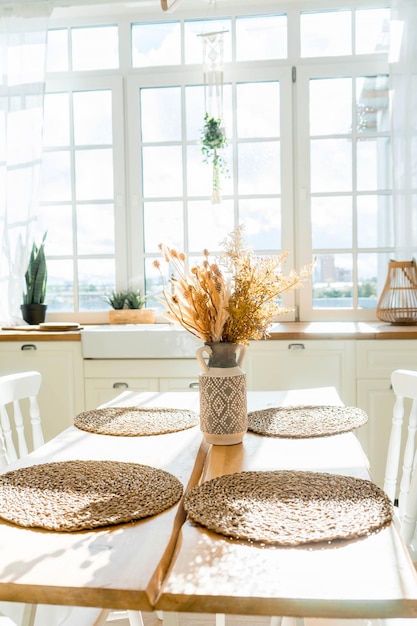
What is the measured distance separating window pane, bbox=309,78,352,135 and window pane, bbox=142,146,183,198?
0.78 meters

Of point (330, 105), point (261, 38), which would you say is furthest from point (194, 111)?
point (330, 105)

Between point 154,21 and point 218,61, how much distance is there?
486mm

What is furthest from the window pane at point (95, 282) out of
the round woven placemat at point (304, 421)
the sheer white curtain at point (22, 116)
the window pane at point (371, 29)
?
the round woven placemat at point (304, 421)

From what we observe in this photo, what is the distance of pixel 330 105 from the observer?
143 inches

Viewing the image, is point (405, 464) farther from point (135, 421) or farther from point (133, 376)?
point (133, 376)

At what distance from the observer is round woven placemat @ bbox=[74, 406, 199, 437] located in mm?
1566

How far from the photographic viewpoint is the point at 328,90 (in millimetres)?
3643

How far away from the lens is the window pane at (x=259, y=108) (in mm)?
3670

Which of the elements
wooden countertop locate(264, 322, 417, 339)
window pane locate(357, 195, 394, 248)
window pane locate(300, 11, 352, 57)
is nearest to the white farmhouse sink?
wooden countertop locate(264, 322, 417, 339)

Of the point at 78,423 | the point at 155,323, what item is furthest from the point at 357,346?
the point at 78,423

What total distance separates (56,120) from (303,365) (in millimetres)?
2067

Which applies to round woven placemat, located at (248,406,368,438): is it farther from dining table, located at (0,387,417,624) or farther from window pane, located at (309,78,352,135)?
window pane, located at (309,78,352,135)

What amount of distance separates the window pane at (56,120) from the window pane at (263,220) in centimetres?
112

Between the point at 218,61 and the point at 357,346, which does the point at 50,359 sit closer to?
the point at 357,346
